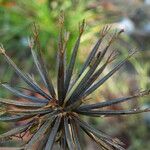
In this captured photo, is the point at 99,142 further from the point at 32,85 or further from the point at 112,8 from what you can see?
the point at 112,8

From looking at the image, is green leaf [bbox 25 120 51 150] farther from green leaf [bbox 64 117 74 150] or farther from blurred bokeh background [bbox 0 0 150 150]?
blurred bokeh background [bbox 0 0 150 150]

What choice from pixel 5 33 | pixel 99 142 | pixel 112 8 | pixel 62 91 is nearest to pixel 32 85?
pixel 62 91

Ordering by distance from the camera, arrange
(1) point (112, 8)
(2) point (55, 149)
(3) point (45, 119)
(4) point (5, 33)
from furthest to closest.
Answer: (1) point (112, 8), (4) point (5, 33), (2) point (55, 149), (3) point (45, 119)

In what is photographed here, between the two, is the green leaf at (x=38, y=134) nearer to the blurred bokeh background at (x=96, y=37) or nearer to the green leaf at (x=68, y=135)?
the green leaf at (x=68, y=135)

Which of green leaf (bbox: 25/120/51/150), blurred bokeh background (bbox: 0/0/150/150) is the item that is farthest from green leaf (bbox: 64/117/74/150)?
blurred bokeh background (bbox: 0/0/150/150)

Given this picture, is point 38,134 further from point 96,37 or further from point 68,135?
point 96,37

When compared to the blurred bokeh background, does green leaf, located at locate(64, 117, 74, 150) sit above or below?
below

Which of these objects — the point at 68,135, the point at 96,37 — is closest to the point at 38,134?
the point at 68,135

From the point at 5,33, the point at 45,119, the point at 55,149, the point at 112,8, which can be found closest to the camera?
the point at 45,119

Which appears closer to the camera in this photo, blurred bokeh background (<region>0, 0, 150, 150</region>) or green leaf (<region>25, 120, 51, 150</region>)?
green leaf (<region>25, 120, 51, 150</region>)
